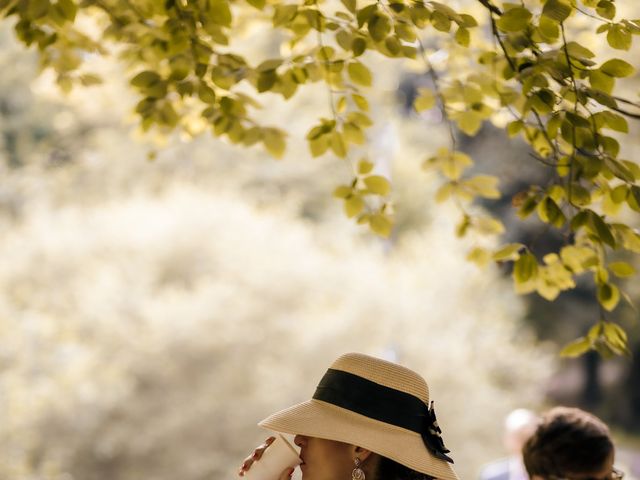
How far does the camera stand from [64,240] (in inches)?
382

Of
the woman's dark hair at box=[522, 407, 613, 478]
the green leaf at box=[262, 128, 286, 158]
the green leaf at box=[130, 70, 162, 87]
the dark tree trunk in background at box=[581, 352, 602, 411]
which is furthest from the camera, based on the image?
the dark tree trunk in background at box=[581, 352, 602, 411]

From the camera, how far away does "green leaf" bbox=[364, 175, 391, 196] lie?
2.39 meters

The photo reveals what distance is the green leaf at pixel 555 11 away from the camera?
171cm

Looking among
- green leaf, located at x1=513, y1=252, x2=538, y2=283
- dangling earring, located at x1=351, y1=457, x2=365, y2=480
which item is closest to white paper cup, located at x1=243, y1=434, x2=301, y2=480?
dangling earring, located at x1=351, y1=457, x2=365, y2=480

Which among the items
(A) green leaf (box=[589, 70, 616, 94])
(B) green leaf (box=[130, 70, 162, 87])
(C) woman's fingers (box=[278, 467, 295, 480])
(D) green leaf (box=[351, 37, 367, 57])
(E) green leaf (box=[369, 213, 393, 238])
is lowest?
(C) woman's fingers (box=[278, 467, 295, 480])

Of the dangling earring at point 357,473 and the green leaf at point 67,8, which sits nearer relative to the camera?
the dangling earring at point 357,473

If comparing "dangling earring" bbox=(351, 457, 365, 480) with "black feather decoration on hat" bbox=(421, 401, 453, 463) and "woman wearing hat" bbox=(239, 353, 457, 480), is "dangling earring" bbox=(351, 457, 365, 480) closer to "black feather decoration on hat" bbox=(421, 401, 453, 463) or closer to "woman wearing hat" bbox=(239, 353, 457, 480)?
"woman wearing hat" bbox=(239, 353, 457, 480)

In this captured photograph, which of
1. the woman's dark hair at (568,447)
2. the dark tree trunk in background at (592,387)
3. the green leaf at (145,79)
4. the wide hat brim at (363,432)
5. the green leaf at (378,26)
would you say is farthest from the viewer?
the dark tree trunk in background at (592,387)

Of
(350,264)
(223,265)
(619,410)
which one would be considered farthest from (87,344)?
(619,410)

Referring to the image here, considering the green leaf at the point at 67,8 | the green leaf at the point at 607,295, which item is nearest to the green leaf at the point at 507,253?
the green leaf at the point at 607,295

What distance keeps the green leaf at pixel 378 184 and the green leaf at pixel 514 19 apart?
0.68 meters

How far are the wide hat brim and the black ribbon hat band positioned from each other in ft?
0.04

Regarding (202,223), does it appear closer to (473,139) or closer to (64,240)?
(64,240)

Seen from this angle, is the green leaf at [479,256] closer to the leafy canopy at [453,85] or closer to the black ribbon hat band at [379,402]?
the leafy canopy at [453,85]
